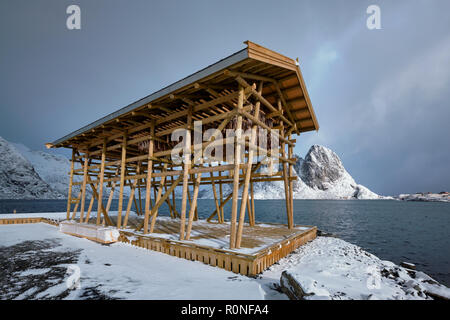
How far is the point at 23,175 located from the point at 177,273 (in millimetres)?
172161

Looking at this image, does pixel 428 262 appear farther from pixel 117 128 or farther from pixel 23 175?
pixel 23 175

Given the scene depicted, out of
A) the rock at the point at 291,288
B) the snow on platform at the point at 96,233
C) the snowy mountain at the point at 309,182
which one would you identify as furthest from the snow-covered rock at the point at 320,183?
the rock at the point at 291,288

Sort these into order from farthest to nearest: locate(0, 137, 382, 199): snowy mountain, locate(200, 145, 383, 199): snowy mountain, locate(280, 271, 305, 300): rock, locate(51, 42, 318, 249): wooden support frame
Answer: locate(200, 145, 383, 199): snowy mountain → locate(0, 137, 382, 199): snowy mountain → locate(51, 42, 318, 249): wooden support frame → locate(280, 271, 305, 300): rock

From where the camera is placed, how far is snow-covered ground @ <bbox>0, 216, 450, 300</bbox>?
13.8 ft

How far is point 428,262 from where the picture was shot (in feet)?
43.1

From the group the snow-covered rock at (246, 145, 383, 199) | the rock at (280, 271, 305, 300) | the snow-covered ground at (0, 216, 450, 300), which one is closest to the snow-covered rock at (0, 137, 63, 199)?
the snow-covered rock at (246, 145, 383, 199)

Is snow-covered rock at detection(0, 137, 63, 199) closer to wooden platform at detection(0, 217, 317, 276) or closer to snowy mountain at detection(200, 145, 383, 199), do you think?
snowy mountain at detection(200, 145, 383, 199)

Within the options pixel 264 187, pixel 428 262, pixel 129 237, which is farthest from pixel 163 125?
pixel 264 187

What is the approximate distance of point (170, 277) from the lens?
5207 mm

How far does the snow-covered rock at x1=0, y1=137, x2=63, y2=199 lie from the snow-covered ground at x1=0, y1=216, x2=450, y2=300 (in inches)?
6092

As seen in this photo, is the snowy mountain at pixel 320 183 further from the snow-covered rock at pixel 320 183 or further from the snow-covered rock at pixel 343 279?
the snow-covered rock at pixel 343 279

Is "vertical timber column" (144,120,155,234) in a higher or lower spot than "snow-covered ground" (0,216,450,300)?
higher
